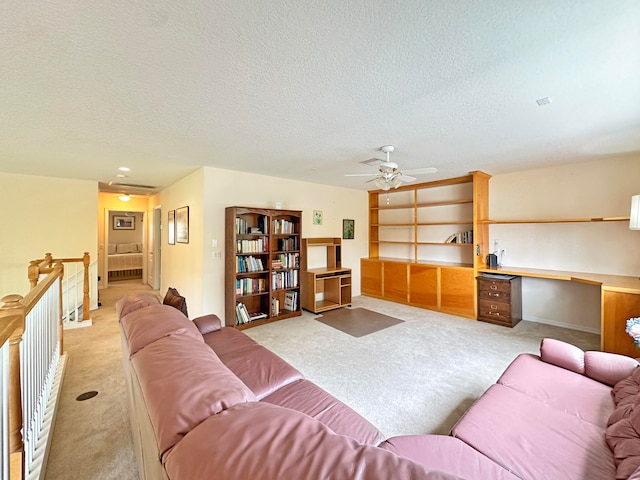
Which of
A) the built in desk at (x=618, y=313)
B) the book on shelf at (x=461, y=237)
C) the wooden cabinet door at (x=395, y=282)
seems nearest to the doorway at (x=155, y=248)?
the wooden cabinet door at (x=395, y=282)

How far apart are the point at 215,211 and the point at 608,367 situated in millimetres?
4363

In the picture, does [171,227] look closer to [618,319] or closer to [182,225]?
[182,225]

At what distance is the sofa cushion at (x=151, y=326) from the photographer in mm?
1406

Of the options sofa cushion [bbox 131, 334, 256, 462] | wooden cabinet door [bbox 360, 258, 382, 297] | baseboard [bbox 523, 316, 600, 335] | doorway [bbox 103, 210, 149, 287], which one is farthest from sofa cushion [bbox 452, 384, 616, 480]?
doorway [bbox 103, 210, 149, 287]

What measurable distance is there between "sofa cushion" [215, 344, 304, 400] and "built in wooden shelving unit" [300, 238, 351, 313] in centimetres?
273

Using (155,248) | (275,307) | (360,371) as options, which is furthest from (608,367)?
(155,248)

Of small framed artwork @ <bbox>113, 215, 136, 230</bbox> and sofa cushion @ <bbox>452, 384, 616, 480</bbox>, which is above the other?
small framed artwork @ <bbox>113, 215, 136, 230</bbox>

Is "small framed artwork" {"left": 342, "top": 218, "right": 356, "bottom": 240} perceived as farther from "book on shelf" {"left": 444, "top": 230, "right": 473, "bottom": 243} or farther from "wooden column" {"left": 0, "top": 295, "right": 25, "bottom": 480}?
"wooden column" {"left": 0, "top": 295, "right": 25, "bottom": 480}

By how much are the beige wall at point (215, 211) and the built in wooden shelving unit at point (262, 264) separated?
194 millimetres

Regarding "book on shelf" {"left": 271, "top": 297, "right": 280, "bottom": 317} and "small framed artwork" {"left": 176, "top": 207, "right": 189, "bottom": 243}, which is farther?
"small framed artwork" {"left": 176, "top": 207, "right": 189, "bottom": 243}

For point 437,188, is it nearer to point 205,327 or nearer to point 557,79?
point 557,79

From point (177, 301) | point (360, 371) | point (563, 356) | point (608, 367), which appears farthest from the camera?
point (360, 371)

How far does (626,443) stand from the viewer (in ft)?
3.93

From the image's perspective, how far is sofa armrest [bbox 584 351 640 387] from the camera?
1.79m
